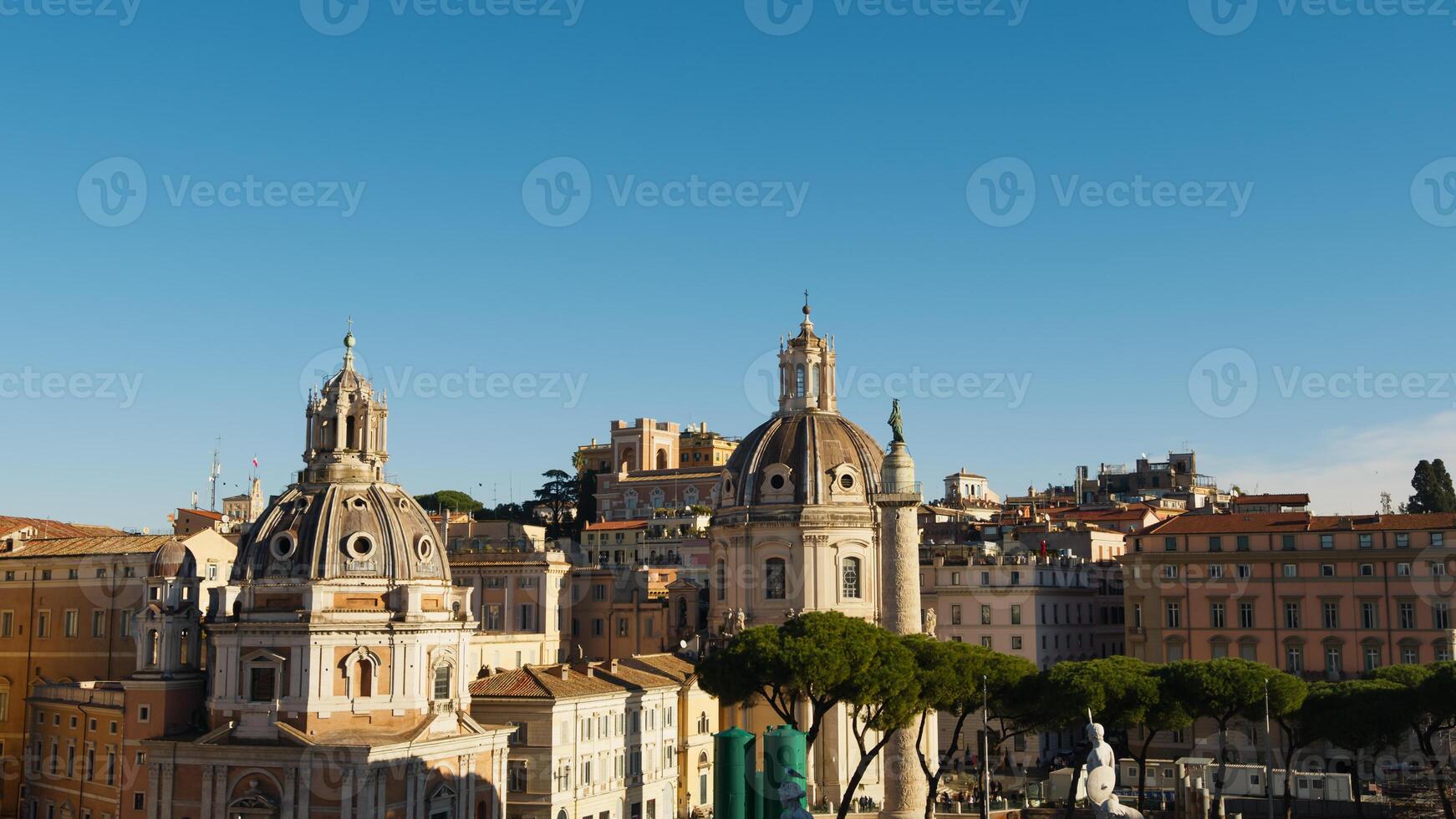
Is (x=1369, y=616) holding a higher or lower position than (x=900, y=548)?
lower

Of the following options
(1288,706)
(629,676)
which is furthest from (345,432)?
(1288,706)

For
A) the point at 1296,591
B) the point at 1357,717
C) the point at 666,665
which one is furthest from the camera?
the point at 1296,591

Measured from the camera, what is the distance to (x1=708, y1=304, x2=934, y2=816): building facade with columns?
77125mm

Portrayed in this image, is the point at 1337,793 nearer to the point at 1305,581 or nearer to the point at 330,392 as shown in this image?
the point at 1305,581

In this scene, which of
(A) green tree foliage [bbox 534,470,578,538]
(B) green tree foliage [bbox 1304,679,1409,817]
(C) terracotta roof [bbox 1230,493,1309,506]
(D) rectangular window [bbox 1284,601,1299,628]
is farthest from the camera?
(A) green tree foliage [bbox 534,470,578,538]

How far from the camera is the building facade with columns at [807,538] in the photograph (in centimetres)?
7712

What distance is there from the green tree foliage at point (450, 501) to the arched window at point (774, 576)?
232ft

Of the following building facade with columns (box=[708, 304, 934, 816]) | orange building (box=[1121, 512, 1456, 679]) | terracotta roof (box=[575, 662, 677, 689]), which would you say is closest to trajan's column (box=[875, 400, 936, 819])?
building facade with columns (box=[708, 304, 934, 816])

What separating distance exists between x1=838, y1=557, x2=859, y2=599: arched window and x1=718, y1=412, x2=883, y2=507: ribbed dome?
319 cm

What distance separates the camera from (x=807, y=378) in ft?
281

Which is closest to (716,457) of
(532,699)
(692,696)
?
(692,696)

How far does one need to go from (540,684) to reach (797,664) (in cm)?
1187

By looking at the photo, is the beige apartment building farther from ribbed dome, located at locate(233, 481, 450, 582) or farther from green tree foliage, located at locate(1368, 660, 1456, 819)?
green tree foliage, located at locate(1368, 660, 1456, 819)

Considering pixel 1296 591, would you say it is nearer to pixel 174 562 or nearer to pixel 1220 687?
pixel 1220 687
